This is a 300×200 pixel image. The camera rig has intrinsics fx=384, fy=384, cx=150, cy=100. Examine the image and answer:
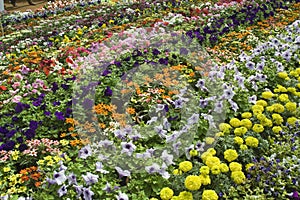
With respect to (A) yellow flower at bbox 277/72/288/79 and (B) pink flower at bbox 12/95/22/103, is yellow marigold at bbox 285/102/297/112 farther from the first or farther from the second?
(B) pink flower at bbox 12/95/22/103

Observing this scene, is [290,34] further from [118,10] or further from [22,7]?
[22,7]

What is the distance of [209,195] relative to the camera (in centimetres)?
260

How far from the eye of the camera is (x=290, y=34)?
19.0 ft

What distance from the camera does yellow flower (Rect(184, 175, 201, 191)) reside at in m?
2.64

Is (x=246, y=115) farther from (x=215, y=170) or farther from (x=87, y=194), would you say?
(x=87, y=194)

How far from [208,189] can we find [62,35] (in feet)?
16.5

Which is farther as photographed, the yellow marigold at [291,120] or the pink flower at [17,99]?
the pink flower at [17,99]

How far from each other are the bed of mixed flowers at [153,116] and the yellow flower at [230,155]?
11mm

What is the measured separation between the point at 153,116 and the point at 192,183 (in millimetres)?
1322

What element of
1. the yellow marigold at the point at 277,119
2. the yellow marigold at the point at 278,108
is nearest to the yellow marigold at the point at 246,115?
the yellow marigold at the point at 277,119

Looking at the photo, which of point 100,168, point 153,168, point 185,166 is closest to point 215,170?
point 185,166

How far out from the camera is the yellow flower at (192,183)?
104 inches

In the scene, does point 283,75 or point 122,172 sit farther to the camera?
point 283,75

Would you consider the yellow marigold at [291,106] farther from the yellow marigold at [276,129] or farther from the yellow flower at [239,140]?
the yellow flower at [239,140]
